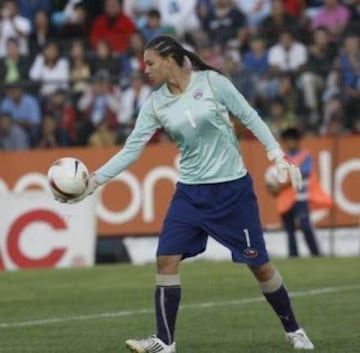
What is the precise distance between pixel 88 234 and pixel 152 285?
12.3 feet

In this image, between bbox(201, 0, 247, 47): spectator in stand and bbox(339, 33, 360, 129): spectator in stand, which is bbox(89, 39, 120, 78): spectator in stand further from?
bbox(339, 33, 360, 129): spectator in stand

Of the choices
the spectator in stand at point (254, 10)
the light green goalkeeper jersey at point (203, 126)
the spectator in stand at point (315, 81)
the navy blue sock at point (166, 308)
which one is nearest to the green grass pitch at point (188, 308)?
the navy blue sock at point (166, 308)

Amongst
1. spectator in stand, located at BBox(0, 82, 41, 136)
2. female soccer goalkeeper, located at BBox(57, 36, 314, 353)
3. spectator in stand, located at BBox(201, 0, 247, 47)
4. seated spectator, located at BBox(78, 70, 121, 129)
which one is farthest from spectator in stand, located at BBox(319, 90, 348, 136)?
female soccer goalkeeper, located at BBox(57, 36, 314, 353)

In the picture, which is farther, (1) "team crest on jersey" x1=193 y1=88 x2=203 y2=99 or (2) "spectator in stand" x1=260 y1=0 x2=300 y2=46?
(2) "spectator in stand" x1=260 y1=0 x2=300 y2=46

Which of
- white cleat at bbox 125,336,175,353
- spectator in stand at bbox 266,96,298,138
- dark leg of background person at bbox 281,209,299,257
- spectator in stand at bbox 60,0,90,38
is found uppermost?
spectator in stand at bbox 60,0,90,38

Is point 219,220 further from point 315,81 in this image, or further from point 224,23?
point 224,23

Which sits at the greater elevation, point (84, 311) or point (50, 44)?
point (50, 44)

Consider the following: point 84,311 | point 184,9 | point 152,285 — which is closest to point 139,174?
point 184,9

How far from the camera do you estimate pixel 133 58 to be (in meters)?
23.0

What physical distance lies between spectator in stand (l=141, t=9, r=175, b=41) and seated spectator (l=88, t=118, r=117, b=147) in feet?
6.59

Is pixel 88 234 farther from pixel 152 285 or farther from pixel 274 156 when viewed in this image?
pixel 274 156

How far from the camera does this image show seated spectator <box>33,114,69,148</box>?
21.7 m

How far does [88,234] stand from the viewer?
19.7 meters

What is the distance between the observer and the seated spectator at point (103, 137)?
21.5 metres
